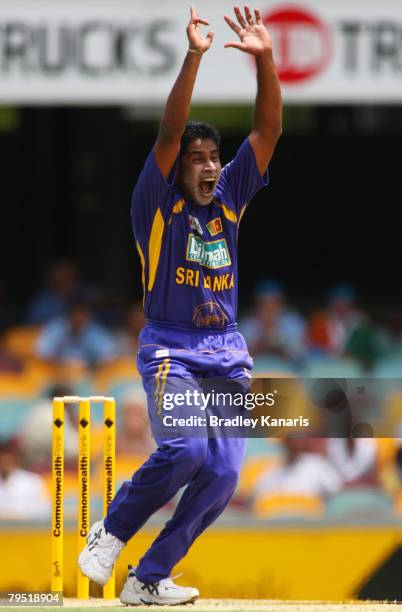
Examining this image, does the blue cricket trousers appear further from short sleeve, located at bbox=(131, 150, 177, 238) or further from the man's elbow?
the man's elbow

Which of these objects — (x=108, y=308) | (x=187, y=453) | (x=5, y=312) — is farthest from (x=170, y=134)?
(x=5, y=312)

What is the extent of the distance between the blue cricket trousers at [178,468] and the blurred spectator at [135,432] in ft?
11.3

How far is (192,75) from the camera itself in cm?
470

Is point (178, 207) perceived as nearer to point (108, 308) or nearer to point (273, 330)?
point (273, 330)

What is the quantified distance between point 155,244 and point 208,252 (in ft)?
0.60

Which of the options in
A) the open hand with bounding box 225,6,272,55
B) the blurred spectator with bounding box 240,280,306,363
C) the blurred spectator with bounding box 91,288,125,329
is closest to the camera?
the open hand with bounding box 225,6,272,55

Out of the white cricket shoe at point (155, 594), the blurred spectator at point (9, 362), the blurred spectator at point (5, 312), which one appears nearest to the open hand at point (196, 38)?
the white cricket shoe at point (155, 594)

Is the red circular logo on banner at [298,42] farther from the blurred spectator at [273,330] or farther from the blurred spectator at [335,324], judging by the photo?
the blurred spectator at [335,324]

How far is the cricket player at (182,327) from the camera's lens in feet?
16.0

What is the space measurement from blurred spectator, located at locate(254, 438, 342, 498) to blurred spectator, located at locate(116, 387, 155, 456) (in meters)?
0.72

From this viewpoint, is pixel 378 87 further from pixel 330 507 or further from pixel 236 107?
pixel 330 507

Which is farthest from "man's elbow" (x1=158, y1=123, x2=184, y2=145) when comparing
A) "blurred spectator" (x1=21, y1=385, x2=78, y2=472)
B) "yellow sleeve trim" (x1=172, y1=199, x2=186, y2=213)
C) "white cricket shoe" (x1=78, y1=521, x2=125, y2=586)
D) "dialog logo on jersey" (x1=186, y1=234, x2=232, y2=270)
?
"blurred spectator" (x1=21, y1=385, x2=78, y2=472)

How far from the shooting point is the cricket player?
192 inches

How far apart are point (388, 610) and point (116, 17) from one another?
22.6 ft
